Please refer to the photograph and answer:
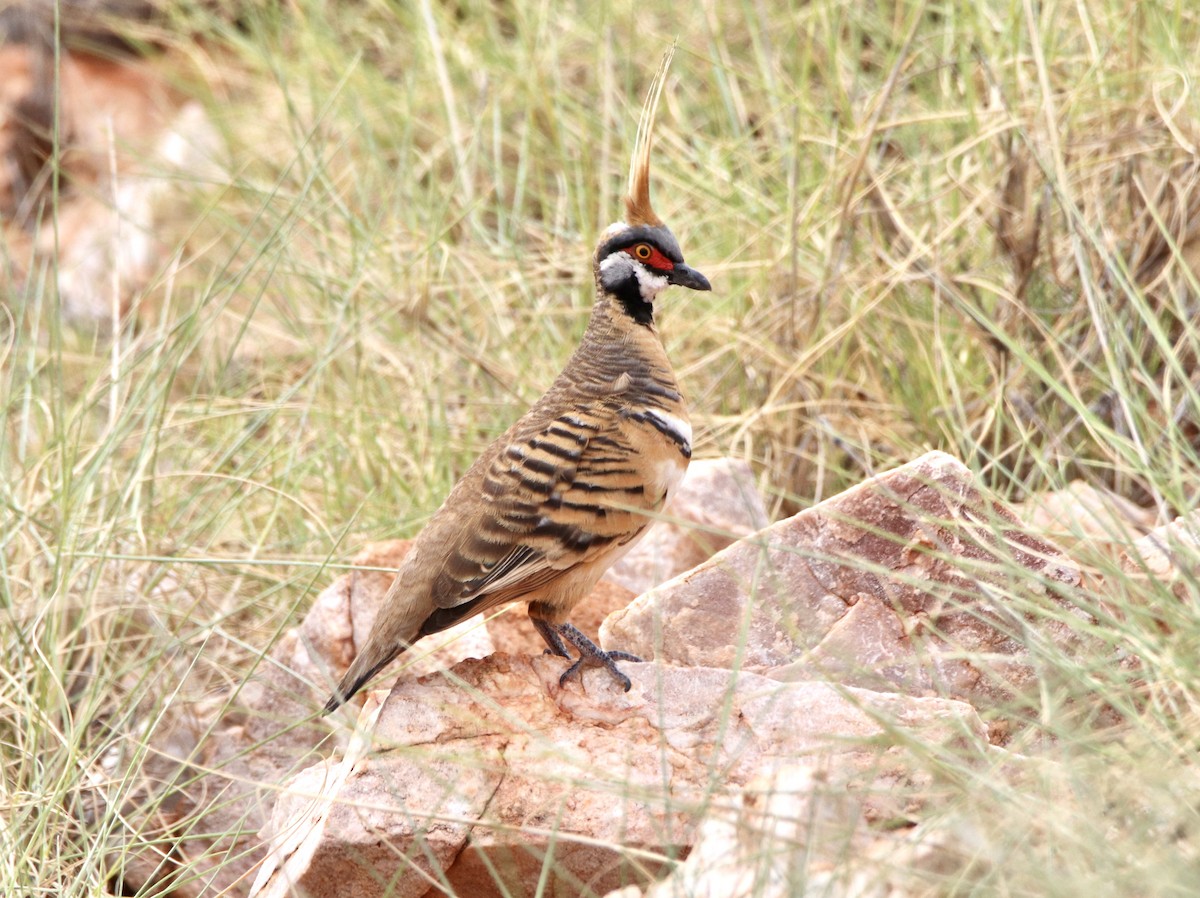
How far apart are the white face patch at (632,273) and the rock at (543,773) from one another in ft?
4.13

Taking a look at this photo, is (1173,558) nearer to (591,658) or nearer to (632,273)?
(591,658)

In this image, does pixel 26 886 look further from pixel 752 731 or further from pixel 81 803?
pixel 752 731

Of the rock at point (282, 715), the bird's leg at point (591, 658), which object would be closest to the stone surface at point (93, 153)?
the rock at point (282, 715)

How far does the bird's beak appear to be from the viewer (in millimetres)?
3980

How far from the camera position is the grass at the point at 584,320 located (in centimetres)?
407

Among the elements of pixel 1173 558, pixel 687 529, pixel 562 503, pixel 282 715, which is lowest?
pixel 282 715

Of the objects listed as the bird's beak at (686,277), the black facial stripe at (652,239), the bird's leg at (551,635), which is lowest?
the bird's leg at (551,635)

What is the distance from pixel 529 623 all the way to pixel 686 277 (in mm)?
1050

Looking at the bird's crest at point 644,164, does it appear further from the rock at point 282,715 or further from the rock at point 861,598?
the rock at point 282,715

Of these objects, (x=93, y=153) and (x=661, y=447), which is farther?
(x=93, y=153)

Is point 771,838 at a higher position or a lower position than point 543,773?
higher

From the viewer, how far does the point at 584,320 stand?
18.4 feet

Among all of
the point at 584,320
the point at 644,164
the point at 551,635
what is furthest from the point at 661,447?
the point at 584,320

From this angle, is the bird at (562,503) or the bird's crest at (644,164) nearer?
the bird at (562,503)
